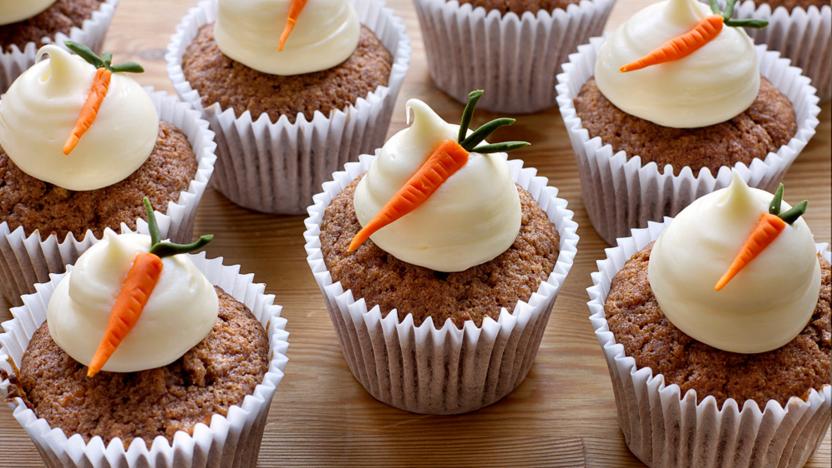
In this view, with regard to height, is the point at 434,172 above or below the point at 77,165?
above

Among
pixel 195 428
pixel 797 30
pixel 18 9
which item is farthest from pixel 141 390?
pixel 797 30

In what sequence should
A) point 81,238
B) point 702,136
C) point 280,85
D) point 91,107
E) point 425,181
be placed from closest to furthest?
1. point 425,181
2. point 91,107
3. point 81,238
4. point 702,136
5. point 280,85

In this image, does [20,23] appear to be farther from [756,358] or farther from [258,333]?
[756,358]

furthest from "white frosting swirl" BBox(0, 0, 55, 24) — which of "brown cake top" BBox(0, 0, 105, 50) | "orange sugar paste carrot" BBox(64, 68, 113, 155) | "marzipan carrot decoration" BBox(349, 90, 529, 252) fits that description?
"marzipan carrot decoration" BBox(349, 90, 529, 252)

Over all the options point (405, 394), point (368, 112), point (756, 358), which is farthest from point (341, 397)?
point (756, 358)

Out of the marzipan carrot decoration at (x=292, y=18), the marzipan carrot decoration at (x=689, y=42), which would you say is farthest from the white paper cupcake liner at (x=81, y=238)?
the marzipan carrot decoration at (x=689, y=42)

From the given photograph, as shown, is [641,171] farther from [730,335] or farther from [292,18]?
[292,18]
